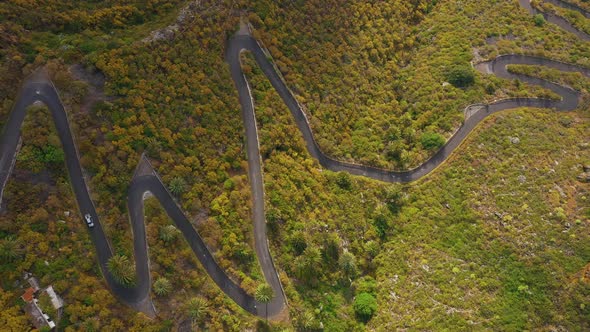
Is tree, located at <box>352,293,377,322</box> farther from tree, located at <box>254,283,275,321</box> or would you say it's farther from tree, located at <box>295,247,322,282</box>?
tree, located at <box>254,283,275,321</box>

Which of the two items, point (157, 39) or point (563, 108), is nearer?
point (157, 39)

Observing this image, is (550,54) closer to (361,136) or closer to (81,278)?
(361,136)

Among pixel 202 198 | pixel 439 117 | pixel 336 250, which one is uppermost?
pixel 439 117

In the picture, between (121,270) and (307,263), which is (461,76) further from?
(121,270)

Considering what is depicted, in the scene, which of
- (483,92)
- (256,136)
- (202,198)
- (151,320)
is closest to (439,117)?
(483,92)

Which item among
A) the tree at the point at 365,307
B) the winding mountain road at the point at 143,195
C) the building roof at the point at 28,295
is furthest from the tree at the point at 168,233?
the tree at the point at 365,307

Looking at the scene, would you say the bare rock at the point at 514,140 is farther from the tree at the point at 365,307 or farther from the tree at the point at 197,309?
the tree at the point at 197,309

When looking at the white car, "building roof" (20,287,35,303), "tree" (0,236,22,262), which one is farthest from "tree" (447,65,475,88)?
"building roof" (20,287,35,303)

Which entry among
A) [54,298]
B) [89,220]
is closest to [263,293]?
[54,298]
